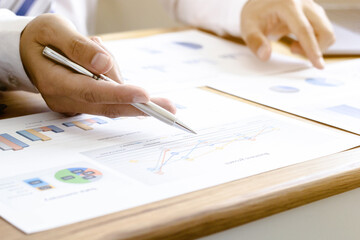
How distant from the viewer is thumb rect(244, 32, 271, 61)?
86cm

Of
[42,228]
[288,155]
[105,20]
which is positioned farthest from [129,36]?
[105,20]

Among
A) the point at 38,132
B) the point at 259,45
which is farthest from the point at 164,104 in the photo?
the point at 259,45

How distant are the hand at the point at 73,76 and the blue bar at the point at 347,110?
0.20 meters

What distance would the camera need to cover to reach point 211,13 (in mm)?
1092

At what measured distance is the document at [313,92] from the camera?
0.61 meters

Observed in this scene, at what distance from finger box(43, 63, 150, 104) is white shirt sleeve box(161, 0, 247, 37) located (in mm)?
502

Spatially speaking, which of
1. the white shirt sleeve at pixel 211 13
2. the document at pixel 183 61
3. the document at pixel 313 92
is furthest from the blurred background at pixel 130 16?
the document at pixel 313 92

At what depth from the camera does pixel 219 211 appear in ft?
1.28

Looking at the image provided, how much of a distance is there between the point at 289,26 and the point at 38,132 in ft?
1.66

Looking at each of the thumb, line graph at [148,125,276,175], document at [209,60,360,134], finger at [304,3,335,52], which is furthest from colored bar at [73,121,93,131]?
finger at [304,3,335,52]

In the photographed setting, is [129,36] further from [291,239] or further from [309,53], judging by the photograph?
[291,239]

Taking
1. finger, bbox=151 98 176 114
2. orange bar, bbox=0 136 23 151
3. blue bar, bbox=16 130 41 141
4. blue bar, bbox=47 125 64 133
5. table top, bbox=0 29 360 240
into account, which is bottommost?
table top, bbox=0 29 360 240

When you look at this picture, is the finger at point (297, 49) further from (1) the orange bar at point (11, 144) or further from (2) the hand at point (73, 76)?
(1) the orange bar at point (11, 144)

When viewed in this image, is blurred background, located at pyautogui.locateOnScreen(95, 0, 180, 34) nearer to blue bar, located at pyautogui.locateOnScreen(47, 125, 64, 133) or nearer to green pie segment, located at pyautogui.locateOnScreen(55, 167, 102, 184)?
blue bar, located at pyautogui.locateOnScreen(47, 125, 64, 133)
